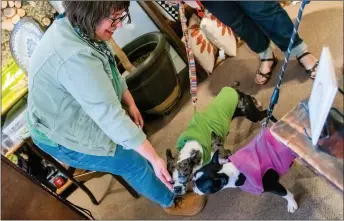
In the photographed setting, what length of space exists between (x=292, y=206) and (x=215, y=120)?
1.62 feet

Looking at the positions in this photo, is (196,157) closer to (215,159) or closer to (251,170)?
(215,159)

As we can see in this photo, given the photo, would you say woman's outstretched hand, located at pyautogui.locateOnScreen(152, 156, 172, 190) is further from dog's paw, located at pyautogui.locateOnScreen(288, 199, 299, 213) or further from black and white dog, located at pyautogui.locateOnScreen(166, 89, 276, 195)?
Answer: dog's paw, located at pyautogui.locateOnScreen(288, 199, 299, 213)

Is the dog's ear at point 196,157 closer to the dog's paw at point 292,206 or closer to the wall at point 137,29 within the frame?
the dog's paw at point 292,206

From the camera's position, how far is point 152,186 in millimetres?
1704

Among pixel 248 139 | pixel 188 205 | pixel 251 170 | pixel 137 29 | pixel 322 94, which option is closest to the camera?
pixel 322 94

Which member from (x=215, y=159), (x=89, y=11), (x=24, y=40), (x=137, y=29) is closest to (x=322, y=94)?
(x=89, y=11)

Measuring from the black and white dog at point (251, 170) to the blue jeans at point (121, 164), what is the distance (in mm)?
221

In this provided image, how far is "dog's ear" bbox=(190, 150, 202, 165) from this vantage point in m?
1.66

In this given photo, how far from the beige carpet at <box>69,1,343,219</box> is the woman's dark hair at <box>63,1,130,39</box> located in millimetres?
937

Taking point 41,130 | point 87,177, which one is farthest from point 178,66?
point 41,130

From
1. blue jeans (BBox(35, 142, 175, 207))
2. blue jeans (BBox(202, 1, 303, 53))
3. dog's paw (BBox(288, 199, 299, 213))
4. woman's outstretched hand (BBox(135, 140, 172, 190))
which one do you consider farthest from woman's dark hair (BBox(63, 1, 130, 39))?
dog's paw (BBox(288, 199, 299, 213))

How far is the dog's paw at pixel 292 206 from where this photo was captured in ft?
5.48

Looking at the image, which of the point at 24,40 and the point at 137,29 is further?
the point at 137,29

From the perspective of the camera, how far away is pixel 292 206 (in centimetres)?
168
